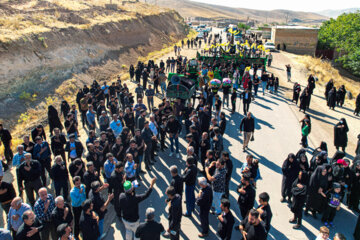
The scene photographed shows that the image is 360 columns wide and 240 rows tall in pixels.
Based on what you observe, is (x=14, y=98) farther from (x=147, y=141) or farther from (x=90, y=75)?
(x=147, y=141)

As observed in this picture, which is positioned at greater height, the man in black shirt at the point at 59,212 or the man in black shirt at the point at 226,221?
the man in black shirt at the point at 59,212

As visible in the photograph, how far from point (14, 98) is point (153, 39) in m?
28.6

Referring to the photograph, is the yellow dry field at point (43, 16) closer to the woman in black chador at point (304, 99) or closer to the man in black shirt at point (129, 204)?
the man in black shirt at point (129, 204)

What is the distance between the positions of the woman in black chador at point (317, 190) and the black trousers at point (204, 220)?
9.14 ft

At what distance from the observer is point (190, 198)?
22.8ft

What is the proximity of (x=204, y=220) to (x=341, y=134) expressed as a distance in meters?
7.72

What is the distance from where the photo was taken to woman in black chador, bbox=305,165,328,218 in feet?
22.0

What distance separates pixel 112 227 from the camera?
6.72 meters

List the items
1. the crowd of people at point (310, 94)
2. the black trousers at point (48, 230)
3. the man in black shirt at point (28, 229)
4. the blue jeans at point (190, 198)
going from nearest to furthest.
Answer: the man in black shirt at point (28, 229) → the black trousers at point (48, 230) → the blue jeans at point (190, 198) → the crowd of people at point (310, 94)

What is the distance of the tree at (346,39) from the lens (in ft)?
117

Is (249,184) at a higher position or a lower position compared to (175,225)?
higher

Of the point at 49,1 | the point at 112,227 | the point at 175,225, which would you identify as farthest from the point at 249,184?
the point at 49,1

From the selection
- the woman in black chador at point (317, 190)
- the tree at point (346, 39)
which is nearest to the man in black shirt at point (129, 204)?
the woman in black chador at point (317, 190)

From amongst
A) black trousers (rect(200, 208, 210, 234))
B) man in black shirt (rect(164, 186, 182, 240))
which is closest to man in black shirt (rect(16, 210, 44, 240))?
man in black shirt (rect(164, 186, 182, 240))
